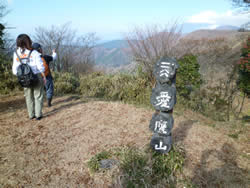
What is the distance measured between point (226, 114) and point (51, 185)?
696 centimetres

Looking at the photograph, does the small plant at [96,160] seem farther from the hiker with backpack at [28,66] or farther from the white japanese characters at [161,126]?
the hiker with backpack at [28,66]

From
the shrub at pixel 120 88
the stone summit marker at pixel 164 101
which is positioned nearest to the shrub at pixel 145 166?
the stone summit marker at pixel 164 101

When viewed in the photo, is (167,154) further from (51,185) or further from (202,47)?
(202,47)

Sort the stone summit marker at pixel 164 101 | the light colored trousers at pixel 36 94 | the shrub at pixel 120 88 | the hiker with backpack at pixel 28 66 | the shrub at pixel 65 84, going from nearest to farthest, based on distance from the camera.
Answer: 1. the stone summit marker at pixel 164 101
2. the hiker with backpack at pixel 28 66
3. the light colored trousers at pixel 36 94
4. the shrub at pixel 120 88
5. the shrub at pixel 65 84

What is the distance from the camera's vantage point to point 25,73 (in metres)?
3.25

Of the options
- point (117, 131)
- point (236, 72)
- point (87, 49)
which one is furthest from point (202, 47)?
point (117, 131)

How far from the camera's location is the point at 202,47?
1100cm

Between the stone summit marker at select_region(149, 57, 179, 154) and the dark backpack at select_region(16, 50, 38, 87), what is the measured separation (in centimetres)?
221

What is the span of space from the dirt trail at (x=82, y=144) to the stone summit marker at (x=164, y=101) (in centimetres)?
55

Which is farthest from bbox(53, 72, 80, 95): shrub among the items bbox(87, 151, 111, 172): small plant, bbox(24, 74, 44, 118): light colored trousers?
bbox(87, 151, 111, 172): small plant

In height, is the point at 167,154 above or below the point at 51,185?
above

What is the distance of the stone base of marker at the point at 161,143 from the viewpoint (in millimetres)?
2490

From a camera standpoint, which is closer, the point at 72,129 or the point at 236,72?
the point at 72,129

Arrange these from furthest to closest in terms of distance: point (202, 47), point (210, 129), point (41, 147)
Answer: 1. point (202, 47)
2. point (210, 129)
3. point (41, 147)
